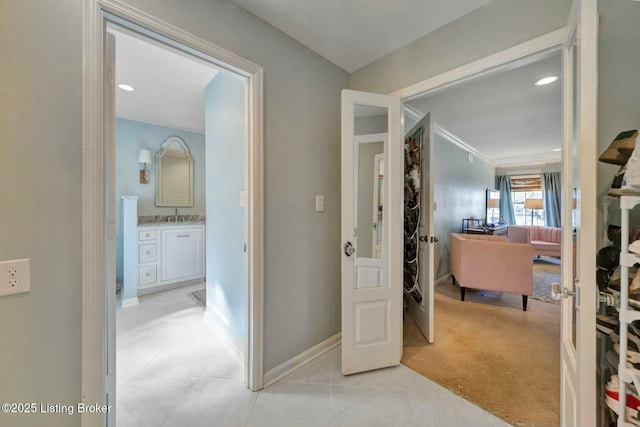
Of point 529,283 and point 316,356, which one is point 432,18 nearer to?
point 316,356

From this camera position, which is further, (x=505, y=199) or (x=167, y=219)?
(x=505, y=199)

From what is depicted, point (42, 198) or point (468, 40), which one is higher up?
point (468, 40)

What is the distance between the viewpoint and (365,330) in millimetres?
1802

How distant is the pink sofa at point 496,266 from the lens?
9.44ft

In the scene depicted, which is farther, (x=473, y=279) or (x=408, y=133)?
(x=473, y=279)

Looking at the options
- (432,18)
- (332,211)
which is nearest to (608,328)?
(332,211)

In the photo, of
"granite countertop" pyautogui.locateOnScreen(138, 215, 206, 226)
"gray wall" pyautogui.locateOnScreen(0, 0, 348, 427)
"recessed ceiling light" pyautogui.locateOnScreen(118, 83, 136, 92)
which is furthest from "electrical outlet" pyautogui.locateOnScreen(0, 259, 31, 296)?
"granite countertop" pyautogui.locateOnScreen(138, 215, 206, 226)

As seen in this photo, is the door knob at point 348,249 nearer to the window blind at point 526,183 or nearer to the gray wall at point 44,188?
the gray wall at point 44,188

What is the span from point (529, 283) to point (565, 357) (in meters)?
2.31

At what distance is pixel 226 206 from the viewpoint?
2279mm

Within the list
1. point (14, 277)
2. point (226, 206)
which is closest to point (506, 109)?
point (226, 206)

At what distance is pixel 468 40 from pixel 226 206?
7.43 feet

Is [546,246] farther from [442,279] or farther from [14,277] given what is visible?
[14,277]

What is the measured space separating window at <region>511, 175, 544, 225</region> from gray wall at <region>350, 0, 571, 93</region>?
269 inches
